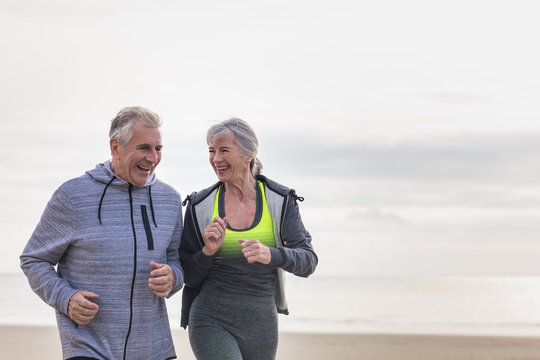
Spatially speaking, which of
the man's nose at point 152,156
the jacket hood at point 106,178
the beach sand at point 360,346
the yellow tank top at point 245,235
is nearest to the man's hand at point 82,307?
the jacket hood at point 106,178

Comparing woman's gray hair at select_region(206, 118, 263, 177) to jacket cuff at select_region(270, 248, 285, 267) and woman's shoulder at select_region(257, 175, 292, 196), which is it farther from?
jacket cuff at select_region(270, 248, 285, 267)

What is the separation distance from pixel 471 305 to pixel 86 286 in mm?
21850

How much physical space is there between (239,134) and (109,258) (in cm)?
105

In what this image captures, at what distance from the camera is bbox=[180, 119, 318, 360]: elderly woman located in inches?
157

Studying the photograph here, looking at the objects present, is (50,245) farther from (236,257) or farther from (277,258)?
(277,258)

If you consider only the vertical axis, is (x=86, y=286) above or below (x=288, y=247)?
below

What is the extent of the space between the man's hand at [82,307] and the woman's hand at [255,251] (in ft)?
2.49

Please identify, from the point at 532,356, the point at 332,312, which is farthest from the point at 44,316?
the point at 532,356

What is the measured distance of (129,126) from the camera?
136 inches

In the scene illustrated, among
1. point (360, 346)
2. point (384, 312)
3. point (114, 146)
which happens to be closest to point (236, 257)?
point (114, 146)

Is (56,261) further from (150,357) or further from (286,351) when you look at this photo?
(286,351)

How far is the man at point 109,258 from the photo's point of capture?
337cm

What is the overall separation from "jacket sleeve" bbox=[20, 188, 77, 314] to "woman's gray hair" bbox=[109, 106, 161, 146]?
0.36 meters

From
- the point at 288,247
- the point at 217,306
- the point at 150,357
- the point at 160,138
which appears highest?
the point at 160,138
